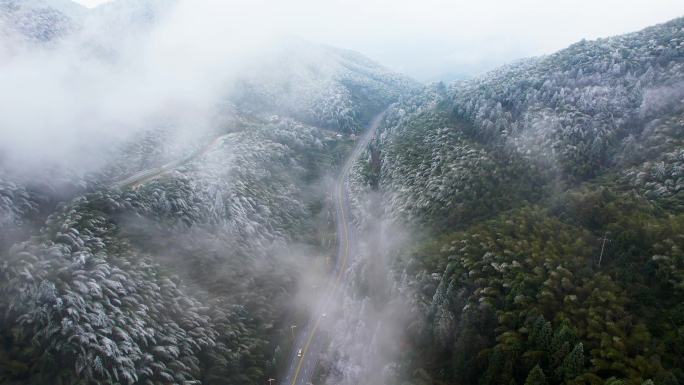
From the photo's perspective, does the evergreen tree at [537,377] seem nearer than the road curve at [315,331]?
Yes

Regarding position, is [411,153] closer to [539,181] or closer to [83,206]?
[539,181]

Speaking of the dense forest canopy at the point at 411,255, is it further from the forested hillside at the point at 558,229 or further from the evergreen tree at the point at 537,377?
the forested hillside at the point at 558,229

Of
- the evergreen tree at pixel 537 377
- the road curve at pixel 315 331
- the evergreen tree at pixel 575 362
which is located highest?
the evergreen tree at pixel 575 362

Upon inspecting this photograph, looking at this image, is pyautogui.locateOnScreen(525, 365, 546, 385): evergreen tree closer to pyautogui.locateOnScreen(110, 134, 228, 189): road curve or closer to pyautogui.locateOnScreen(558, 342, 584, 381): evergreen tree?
pyautogui.locateOnScreen(558, 342, 584, 381): evergreen tree

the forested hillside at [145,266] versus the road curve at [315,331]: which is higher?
the forested hillside at [145,266]

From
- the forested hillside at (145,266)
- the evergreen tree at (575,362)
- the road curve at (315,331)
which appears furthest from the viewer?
the road curve at (315,331)

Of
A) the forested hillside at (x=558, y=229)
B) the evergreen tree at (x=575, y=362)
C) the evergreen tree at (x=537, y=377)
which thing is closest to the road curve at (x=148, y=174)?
the forested hillside at (x=558, y=229)

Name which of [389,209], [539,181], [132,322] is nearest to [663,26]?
[539,181]

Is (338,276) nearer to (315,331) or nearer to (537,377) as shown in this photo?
(315,331)
